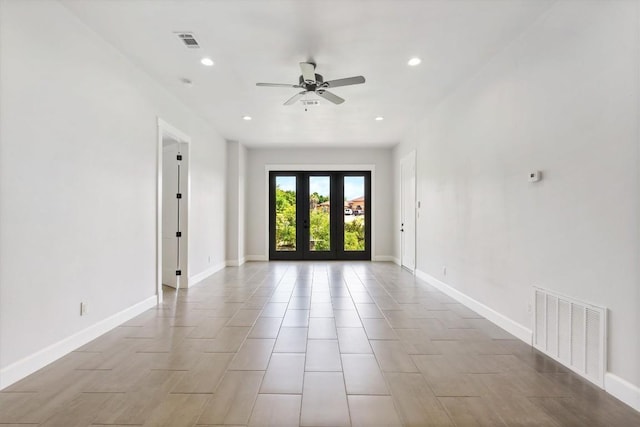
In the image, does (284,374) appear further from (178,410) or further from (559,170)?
(559,170)

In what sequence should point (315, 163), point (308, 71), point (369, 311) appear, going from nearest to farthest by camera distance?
point (308, 71), point (369, 311), point (315, 163)

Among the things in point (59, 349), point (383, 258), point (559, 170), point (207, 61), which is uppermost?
point (207, 61)

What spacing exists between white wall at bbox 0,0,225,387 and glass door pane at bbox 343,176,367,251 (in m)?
5.34

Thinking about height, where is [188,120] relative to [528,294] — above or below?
Answer: above

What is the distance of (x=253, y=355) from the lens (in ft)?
9.07

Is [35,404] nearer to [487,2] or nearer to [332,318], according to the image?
[332,318]

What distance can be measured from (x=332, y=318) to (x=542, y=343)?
6.45 ft

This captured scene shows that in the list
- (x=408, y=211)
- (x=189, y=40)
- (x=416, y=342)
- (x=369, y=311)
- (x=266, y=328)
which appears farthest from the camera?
(x=408, y=211)

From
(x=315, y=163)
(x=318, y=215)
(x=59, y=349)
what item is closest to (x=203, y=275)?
(x=59, y=349)

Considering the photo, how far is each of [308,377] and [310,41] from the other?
3048mm

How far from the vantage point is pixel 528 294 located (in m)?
3.04

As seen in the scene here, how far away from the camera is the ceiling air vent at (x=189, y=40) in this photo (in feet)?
10.5

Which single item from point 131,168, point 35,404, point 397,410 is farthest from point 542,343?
point 131,168

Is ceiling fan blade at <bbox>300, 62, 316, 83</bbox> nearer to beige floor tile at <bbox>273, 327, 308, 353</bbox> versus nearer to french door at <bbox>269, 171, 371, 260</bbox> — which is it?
beige floor tile at <bbox>273, 327, 308, 353</bbox>
